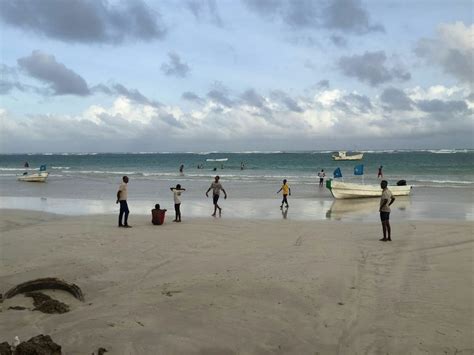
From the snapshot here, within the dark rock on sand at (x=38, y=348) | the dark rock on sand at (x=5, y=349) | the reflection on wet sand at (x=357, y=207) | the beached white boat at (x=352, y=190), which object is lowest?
the reflection on wet sand at (x=357, y=207)

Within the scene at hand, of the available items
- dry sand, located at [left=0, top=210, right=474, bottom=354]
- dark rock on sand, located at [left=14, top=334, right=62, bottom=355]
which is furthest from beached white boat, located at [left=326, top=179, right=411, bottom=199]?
dark rock on sand, located at [left=14, top=334, right=62, bottom=355]

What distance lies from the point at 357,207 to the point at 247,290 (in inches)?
621

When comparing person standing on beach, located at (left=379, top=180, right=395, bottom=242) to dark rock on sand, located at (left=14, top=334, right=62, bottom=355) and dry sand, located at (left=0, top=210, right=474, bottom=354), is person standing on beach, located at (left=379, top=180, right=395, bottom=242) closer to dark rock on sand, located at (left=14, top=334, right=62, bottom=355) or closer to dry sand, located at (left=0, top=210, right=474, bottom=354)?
dry sand, located at (left=0, top=210, right=474, bottom=354)

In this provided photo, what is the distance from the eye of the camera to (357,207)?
22.3 meters

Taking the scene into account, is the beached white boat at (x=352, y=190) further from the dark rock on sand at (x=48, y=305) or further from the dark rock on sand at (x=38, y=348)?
the dark rock on sand at (x=38, y=348)

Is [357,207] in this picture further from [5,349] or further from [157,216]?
[5,349]

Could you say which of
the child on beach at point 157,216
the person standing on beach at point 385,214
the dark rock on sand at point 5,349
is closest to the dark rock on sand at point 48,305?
the dark rock on sand at point 5,349

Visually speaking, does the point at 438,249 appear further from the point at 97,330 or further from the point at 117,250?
the point at 97,330

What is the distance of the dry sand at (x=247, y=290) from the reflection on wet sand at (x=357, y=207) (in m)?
5.42

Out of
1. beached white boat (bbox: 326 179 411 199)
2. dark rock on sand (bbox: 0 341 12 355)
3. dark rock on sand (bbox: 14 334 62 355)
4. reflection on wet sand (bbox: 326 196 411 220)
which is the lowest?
reflection on wet sand (bbox: 326 196 411 220)

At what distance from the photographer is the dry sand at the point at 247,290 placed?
223 inches

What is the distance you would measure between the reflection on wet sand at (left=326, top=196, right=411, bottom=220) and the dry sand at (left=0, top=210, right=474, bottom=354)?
214 inches

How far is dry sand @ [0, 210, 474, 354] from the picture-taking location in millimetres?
5664

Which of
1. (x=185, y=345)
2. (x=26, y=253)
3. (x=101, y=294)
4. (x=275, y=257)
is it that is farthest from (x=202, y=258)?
(x=185, y=345)
